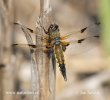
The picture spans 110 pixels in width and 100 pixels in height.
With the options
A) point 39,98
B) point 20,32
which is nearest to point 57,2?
point 20,32

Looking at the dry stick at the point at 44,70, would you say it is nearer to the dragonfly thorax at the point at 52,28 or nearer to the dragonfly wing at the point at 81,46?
the dragonfly thorax at the point at 52,28

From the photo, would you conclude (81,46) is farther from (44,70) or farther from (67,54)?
(44,70)

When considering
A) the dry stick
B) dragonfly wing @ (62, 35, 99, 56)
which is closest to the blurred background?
dragonfly wing @ (62, 35, 99, 56)

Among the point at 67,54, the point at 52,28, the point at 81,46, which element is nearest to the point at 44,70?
the point at 52,28

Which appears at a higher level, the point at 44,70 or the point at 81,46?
the point at 81,46

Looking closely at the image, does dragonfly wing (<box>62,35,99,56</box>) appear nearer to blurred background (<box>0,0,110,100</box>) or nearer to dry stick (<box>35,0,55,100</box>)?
blurred background (<box>0,0,110,100</box>)

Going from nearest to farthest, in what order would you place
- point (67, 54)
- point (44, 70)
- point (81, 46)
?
1. point (44, 70)
2. point (67, 54)
3. point (81, 46)

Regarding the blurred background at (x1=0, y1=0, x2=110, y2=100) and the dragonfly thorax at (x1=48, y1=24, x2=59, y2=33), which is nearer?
the dragonfly thorax at (x1=48, y1=24, x2=59, y2=33)

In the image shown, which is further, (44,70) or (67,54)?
(67,54)

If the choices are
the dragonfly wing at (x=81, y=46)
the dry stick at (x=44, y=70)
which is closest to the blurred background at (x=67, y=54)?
the dragonfly wing at (x=81, y=46)
